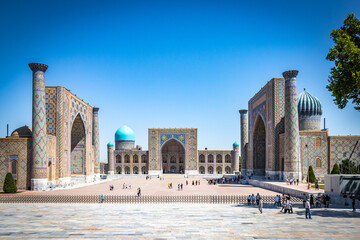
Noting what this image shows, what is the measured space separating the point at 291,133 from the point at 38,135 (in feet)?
76.5

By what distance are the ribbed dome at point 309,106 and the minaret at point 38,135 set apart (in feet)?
106

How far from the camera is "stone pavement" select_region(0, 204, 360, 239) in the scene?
10727 mm

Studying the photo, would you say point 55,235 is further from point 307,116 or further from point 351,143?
point 307,116

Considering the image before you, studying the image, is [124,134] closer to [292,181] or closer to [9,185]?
[9,185]

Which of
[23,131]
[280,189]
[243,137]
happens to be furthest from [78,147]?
[243,137]

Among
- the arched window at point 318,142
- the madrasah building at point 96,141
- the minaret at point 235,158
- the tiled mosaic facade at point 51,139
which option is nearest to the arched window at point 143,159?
the madrasah building at point 96,141

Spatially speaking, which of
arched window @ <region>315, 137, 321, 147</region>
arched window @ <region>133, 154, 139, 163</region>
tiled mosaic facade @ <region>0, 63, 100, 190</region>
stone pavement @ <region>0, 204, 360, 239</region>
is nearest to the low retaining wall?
stone pavement @ <region>0, 204, 360, 239</region>

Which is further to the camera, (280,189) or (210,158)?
(210,158)

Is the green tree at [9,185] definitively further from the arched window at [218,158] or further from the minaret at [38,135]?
the arched window at [218,158]

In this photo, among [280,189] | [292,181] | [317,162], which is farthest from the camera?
[317,162]

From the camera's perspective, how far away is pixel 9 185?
24500 millimetres

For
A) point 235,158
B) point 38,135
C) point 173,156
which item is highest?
point 38,135

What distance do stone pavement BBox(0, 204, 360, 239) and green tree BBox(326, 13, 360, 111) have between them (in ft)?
21.0

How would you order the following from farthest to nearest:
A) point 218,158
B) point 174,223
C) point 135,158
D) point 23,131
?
point 218,158 < point 135,158 < point 23,131 < point 174,223
